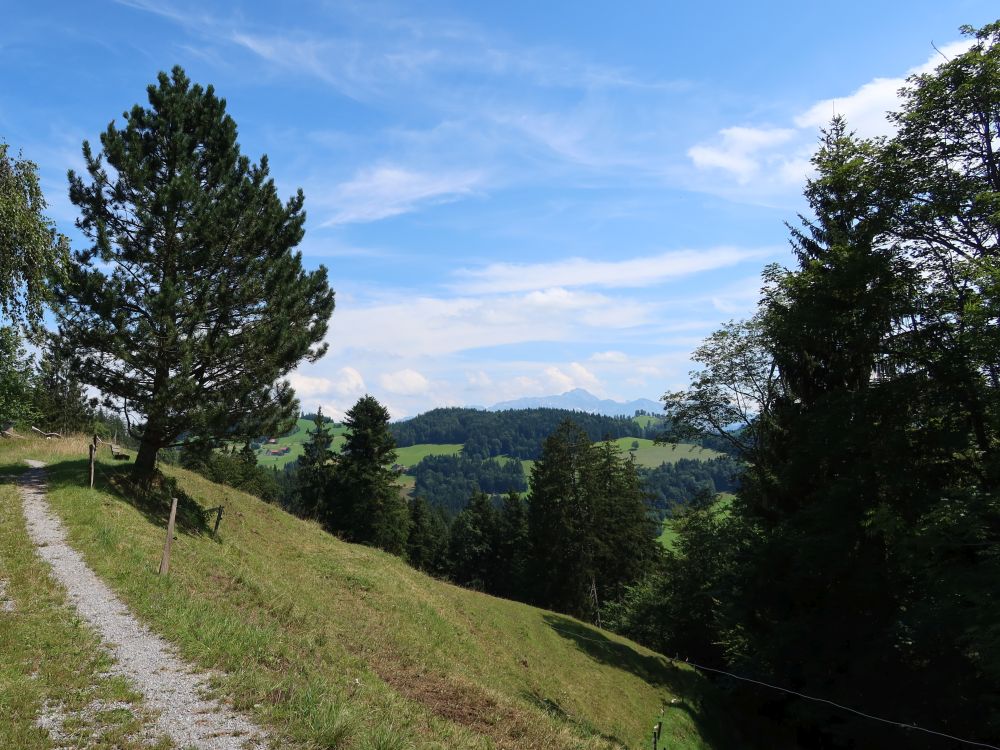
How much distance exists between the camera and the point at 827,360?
20.0 meters

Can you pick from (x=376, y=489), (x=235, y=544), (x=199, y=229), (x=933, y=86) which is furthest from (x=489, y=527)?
(x=933, y=86)

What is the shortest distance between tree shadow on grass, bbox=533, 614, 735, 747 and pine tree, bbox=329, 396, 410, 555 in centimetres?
2125

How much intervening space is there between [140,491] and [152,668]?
44.0 feet

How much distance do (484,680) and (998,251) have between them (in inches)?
722

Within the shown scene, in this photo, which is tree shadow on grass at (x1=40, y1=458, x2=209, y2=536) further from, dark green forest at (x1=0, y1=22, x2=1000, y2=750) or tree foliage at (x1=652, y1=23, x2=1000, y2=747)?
tree foliage at (x1=652, y1=23, x2=1000, y2=747)

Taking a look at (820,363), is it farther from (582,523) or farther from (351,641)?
(582,523)

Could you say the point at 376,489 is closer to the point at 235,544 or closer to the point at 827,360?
the point at 235,544

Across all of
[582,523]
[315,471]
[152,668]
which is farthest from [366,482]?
[152,668]

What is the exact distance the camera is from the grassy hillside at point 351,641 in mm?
8930

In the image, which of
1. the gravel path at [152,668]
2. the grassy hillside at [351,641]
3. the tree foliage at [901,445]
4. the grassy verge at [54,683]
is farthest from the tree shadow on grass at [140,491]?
the tree foliage at [901,445]

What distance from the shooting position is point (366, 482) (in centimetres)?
4616

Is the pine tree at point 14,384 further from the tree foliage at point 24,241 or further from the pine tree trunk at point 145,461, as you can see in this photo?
the tree foliage at point 24,241

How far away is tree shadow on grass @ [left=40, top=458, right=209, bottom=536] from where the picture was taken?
724 inches

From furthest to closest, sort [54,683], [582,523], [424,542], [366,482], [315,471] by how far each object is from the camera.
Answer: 1. [424,542]
2. [315,471]
3. [582,523]
4. [366,482]
5. [54,683]
